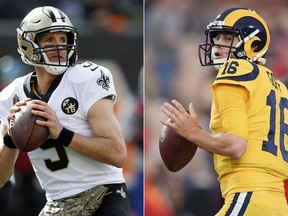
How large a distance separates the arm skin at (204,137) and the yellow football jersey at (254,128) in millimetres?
40

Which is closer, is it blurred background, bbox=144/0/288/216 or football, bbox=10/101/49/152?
football, bbox=10/101/49/152

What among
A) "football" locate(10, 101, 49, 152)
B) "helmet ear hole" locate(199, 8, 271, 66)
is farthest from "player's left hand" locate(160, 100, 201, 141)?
"football" locate(10, 101, 49, 152)

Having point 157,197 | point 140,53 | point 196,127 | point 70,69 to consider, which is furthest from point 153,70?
point 196,127

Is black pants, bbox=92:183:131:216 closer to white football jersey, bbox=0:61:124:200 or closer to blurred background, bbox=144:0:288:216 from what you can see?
white football jersey, bbox=0:61:124:200

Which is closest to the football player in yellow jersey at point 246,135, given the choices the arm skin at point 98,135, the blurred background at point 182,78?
the arm skin at point 98,135

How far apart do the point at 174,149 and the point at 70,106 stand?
0.51 m

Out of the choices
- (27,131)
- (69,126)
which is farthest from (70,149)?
(27,131)

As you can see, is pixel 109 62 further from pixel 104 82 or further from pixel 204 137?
pixel 204 137

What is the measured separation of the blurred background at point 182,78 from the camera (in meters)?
5.65

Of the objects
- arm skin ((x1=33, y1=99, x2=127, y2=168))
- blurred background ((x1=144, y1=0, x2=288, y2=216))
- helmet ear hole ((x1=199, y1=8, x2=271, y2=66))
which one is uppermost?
helmet ear hole ((x1=199, y1=8, x2=271, y2=66))

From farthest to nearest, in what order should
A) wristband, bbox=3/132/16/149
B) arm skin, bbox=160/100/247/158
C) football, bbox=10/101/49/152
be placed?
wristband, bbox=3/132/16/149, football, bbox=10/101/49/152, arm skin, bbox=160/100/247/158

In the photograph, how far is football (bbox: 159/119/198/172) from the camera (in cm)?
348

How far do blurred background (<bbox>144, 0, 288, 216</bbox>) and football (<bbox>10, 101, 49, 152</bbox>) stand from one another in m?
2.35

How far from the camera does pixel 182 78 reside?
5.72 metres
